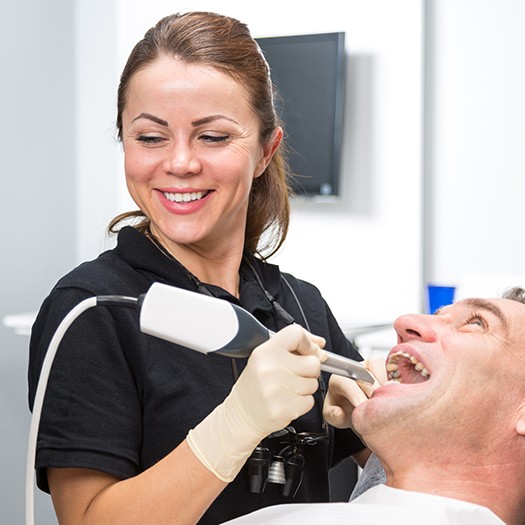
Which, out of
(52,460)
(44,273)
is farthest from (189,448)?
(44,273)

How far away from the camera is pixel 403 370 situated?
5.22 ft

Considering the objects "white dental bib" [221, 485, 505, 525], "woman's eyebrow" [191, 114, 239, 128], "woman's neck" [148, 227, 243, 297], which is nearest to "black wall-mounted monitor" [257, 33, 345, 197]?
Result: "woman's neck" [148, 227, 243, 297]

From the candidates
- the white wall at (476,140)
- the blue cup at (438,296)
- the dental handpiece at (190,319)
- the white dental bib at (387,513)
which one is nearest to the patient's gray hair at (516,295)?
the white dental bib at (387,513)

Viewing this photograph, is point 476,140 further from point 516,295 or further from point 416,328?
point 416,328

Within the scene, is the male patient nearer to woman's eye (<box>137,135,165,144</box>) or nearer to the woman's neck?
the woman's neck

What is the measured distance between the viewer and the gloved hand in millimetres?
1196

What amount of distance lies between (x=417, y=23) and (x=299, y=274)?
863 mm

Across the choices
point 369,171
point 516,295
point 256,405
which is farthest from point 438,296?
point 256,405

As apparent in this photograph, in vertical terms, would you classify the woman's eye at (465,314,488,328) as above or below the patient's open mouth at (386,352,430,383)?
above

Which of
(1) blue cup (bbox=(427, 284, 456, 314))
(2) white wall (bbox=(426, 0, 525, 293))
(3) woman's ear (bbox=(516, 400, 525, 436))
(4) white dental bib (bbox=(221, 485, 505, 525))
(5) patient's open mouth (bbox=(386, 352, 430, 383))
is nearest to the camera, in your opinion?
(4) white dental bib (bbox=(221, 485, 505, 525))

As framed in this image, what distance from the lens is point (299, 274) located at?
123 inches

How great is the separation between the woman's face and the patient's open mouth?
0.37 meters

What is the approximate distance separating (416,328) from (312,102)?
1584 millimetres

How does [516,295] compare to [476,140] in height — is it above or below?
below
